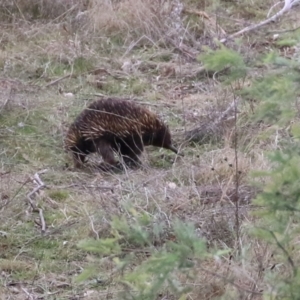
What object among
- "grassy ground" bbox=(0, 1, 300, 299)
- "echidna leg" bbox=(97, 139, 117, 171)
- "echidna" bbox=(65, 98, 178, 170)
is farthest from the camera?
"echidna" bbox=(65, 98, 178, 170)

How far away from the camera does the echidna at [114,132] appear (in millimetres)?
6645

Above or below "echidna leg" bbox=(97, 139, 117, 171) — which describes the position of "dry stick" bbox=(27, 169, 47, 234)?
above

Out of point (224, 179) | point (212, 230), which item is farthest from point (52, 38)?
point (212, 230)

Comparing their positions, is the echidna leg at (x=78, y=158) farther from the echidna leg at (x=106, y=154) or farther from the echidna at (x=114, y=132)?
the echidna leg at (x=106, y=154)

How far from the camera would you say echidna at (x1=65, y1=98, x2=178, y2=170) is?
6645mm

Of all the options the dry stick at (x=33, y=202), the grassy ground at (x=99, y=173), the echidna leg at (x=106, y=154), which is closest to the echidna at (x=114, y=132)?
the echidna leg at (x=106, y=154)

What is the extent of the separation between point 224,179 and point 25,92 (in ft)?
9.74

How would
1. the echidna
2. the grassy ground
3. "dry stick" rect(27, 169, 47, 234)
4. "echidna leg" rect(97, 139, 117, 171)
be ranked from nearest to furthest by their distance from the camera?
the grassy ground, "dry stick" rect(27, 169, 47, 234), "echidna leg" rect(97, 139, 117, 171), the echidna

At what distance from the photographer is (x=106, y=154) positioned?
22.0 ft

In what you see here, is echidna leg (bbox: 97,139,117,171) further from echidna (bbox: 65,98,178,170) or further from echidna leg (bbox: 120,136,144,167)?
echidna leg (bbox: 120,136,144,167)

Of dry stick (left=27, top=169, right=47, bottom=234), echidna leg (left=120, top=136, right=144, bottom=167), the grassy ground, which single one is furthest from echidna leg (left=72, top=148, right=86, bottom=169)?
dry stick (left=27, top=169, right=47, bottom=234)

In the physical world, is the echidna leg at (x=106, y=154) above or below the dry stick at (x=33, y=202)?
below

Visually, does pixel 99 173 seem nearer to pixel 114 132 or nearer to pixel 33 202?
pixel 114 132

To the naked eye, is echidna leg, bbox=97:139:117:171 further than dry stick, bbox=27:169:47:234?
Yes
